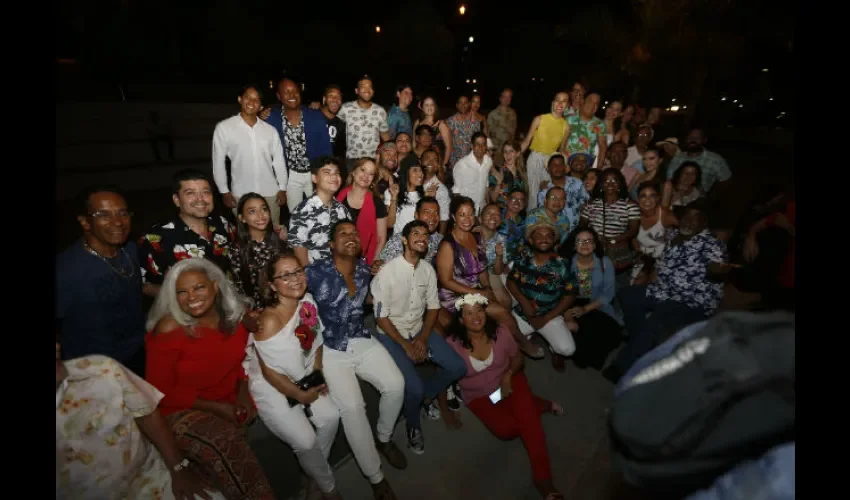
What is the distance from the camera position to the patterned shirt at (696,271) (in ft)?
13.3

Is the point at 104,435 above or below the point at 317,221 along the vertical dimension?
below

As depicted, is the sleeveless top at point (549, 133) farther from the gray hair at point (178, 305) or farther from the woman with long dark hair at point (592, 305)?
the gray hair at point (178, 305)

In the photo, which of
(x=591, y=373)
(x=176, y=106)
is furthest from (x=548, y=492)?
(x=176, y=106)

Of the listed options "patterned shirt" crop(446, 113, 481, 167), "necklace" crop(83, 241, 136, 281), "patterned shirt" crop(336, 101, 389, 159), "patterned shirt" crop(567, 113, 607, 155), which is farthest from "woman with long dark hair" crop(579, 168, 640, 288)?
"necklace" crop(83, 241, 136, 281)

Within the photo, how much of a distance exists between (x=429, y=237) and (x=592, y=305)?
1850 mm

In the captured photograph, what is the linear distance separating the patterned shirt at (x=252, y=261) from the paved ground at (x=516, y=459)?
1576mm

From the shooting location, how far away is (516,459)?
3.21 meters

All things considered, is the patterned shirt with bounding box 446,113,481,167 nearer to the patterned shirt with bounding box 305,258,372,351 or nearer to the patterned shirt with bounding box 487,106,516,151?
the patterned shirt with bounding box 487,106,516,151

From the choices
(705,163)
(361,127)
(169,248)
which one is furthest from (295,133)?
(705,163)

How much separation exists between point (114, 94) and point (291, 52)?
369 inches

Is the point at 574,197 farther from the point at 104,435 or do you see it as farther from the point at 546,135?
the point at 104,435

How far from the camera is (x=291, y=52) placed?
1917 cm

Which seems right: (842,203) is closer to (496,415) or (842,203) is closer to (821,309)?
(821,309)

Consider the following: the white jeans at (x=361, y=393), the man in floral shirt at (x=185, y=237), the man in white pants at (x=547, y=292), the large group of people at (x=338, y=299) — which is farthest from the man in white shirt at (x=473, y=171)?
the man in floral shirt at (x=185, y=237)
